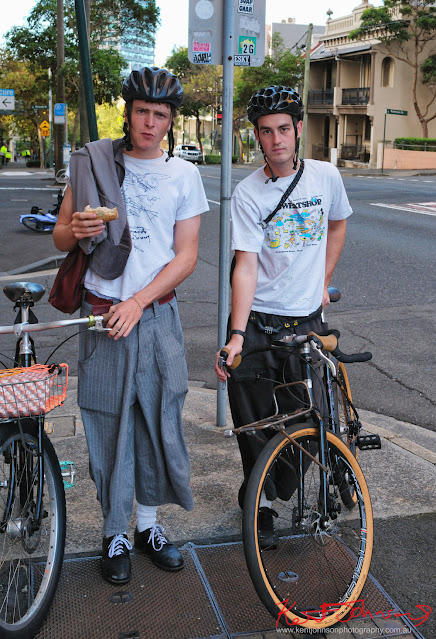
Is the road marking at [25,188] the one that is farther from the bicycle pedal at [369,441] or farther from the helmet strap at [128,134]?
the bicycle pedal at [369,441]

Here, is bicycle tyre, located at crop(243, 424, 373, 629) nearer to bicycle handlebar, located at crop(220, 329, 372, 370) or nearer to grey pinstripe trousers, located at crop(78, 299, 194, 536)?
bicycle handlebar, located at crop(220, 329, 372, 370)

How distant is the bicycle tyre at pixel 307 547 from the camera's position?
2.67 metres

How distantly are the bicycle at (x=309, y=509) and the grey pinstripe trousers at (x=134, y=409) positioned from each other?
15.7 inches

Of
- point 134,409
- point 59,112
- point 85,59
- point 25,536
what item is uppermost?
point 59,112

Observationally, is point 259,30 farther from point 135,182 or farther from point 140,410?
point 140,410

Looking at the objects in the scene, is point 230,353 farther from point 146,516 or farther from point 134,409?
point 146,516

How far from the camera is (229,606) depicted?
3.04 metres

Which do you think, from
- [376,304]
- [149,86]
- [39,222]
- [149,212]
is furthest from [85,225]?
[39,222]

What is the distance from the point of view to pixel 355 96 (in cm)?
5072

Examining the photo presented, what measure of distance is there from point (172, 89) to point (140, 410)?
1337 mm

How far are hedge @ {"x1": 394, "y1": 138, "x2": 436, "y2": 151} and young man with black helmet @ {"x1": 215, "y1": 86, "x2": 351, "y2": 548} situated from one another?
4483cm

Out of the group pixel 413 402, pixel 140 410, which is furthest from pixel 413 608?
pixel 413 402

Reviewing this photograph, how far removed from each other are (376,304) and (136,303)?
619 cm

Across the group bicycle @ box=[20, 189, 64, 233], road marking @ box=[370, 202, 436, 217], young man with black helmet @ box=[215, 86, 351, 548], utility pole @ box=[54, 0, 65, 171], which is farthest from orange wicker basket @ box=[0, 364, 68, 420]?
utility pole @ box=[54, 0, 65, 171]
